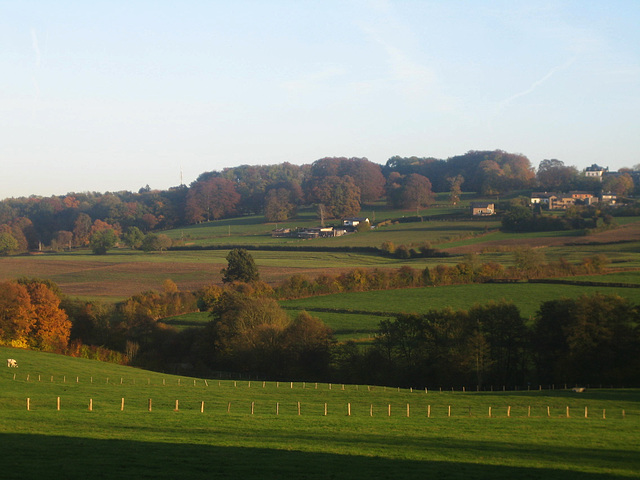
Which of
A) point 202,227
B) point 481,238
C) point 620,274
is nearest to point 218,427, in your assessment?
point 620,274

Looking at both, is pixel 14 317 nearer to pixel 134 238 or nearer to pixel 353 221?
pixel 134 238

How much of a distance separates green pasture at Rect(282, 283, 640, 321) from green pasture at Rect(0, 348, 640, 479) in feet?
82.4

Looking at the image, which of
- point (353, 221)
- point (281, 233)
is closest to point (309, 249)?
point (281, 233)

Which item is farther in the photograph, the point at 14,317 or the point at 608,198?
the point at 608,198

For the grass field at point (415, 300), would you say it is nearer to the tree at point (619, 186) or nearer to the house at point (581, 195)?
the house at point (581, 195)

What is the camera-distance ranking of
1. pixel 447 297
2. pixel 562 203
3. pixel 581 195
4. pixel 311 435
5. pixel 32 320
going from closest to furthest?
pixel 311 435, pixel 32 320, pixel 447 297, pixel 562 203, pixel 581 195

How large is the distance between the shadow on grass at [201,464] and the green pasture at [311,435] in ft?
0.09

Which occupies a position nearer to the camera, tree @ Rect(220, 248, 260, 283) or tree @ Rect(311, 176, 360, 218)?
tree @ Rect(220, 248, 260, 283)

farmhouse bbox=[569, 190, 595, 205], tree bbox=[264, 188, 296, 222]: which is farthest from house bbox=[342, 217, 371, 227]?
farmhouse bbox=[569, 190, 595, 205]

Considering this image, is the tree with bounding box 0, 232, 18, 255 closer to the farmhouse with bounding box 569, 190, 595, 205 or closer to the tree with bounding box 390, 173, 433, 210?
the tree with bounding box 390, 173, 433, 210

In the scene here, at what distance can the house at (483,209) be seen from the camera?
120188mm

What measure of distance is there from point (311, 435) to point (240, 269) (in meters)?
57.9

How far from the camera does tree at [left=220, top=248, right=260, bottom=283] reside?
77.2 m

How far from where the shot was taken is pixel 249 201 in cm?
16512
